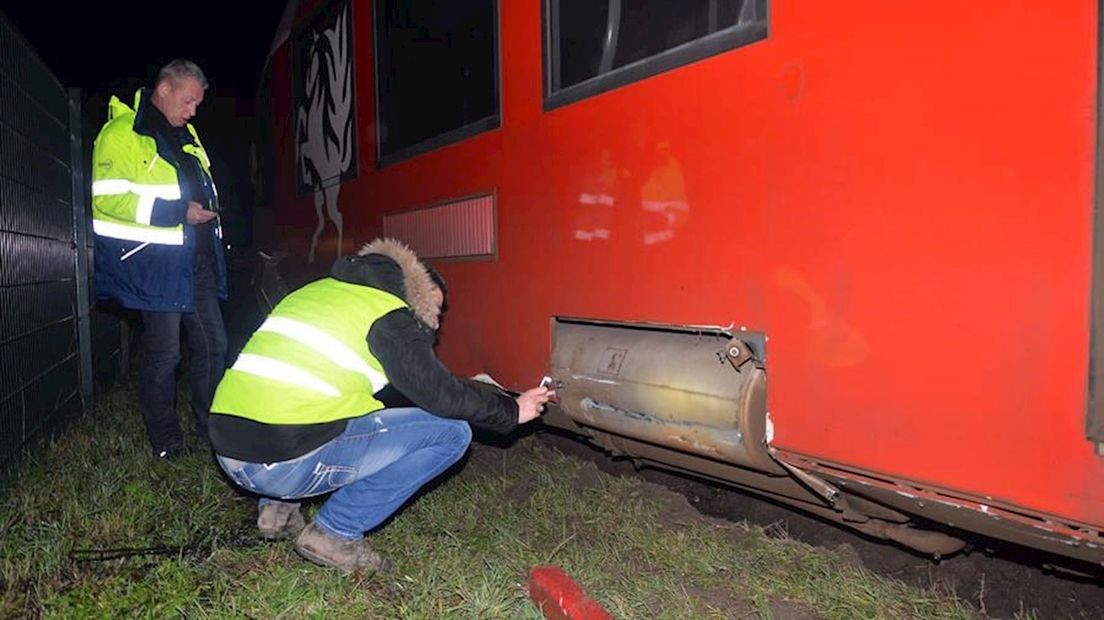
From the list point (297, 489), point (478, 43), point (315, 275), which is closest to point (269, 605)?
point (297, 489)

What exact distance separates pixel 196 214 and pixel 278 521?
138 cm

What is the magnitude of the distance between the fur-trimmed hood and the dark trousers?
141cm

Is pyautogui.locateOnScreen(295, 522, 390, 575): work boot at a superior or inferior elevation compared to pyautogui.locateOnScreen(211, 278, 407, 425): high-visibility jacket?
inferior

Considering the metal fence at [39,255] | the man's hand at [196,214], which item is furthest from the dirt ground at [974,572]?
the metal fence at [39,255]

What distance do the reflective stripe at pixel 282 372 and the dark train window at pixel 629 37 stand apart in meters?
1.19

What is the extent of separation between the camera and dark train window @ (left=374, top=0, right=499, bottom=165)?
122 inches

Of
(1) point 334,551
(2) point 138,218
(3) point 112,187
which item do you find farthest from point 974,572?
(3) point 112,187

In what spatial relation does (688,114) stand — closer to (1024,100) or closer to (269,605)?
(1024,100)

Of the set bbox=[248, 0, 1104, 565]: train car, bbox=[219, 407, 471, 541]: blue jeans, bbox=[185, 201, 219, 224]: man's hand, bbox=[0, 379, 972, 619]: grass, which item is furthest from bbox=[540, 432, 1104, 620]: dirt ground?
bbox=[185, 201, 219, 224]: man's hand

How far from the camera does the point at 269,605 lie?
2.23m

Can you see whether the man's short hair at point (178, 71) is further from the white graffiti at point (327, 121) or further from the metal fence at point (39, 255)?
the white graffiti at point (327, 121)

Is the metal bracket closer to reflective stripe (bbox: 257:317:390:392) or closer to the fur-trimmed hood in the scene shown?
the fur-trimmed hood

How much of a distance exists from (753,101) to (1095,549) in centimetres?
120

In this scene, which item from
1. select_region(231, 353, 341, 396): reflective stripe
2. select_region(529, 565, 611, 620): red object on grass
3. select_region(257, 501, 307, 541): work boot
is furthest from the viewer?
select_region(257, 501, 307, 541): work boot
